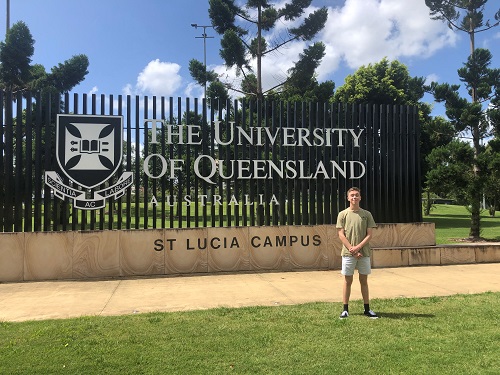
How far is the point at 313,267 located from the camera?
909cm

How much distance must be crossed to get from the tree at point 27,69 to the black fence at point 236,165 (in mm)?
11482

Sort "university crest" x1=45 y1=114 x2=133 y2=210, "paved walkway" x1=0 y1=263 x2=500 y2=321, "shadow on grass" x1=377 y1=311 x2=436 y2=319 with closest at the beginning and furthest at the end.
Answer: "shadow on grass" x1=377 y1=311 x2=436 y2=319, "paved walkway" x1=0 y1=263 x2=500 y2=321, "university crest" x1=45 y1=114 x2=133 y2=210

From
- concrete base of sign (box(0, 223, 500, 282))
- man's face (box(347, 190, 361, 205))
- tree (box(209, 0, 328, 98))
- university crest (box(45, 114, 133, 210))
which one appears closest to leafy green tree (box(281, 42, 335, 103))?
tree (box(209, 0, 328, 98))

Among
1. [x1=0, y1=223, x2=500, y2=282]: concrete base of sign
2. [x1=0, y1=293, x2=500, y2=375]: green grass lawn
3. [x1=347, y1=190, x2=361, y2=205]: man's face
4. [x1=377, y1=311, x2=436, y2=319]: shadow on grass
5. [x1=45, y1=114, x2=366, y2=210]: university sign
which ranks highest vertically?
[x1=45, y1=114, x2=366, y2=210]: university sign

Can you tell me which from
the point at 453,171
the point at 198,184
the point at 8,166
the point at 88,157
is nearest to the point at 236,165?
the point at 198,184

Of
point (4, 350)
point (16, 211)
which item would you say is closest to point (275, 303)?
point (4, 350)

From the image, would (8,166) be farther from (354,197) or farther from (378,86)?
(378,86)

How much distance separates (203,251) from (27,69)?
51.7ft

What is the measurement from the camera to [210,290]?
7.01 meters

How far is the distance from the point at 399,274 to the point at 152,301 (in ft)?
15.8

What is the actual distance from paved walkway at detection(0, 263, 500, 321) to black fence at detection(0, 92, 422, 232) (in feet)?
4.36

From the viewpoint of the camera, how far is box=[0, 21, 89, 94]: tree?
1900cm

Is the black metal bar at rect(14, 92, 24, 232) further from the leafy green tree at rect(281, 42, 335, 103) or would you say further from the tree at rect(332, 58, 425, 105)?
the tree at rect(332, 58, 425, 105)

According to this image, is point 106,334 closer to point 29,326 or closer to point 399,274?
point 29,326
